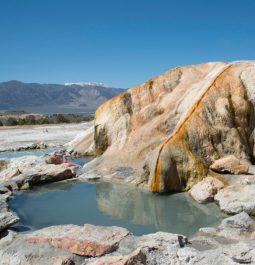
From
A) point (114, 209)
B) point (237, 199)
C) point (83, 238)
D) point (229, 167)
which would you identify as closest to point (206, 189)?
point (237, 199)

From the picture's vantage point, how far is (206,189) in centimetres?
1295

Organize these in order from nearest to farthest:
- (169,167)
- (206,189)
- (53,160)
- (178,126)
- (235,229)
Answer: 1. (235,229)
2. (206,189)
3. (169,167)
4. (178,126)
5. (53,160)

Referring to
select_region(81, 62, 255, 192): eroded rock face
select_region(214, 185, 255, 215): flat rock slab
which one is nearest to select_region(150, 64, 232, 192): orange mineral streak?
select_region(81, 62, 255, 192): eroded rock face

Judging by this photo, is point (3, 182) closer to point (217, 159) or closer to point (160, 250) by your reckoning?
point (217, 159)

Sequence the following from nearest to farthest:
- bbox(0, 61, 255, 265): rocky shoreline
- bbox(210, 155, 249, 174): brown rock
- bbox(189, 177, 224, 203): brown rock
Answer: bbox(0, 61, 255, 265): rocky shoreline → bbox(189, 177, 224, 203): brown rock → bbox(210, 155, 249, 174): brown rock

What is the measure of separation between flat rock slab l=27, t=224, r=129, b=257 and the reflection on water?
1.27 meters

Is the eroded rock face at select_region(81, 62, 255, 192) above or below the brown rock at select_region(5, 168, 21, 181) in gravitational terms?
above

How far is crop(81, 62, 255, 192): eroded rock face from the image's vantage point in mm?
14266

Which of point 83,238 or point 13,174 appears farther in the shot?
point 13,174

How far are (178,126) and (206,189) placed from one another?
10.6 feet

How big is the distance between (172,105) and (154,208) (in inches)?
275

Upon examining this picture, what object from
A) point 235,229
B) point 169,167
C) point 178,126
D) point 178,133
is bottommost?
point 235,229

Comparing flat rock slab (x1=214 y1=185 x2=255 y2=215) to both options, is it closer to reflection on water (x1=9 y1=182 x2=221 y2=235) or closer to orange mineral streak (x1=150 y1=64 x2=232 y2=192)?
reflection on water (x1=9 y1=182 x2=221 y2=235)

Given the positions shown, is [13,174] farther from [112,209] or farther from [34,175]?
[112,209]
